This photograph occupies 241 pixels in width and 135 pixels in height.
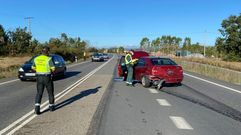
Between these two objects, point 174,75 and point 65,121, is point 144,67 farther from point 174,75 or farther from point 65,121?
point 65,121

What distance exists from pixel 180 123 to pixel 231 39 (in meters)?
74.2

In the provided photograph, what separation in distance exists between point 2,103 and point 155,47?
427ft

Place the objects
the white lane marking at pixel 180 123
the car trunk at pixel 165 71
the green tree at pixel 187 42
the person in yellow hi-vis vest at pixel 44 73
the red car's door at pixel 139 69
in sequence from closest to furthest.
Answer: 1. the white lane marking at pixel 180 123
2. the person in yellow hi-vis vest at pixel 44 73
3. the car trunk at pixel 165 71
4. the red car's door at pixel 139 69
5. the green tree at pixel 187 42

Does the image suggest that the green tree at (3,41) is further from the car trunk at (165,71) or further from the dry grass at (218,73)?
the car trunk at (165,71)

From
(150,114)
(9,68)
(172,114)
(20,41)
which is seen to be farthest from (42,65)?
(20,41)

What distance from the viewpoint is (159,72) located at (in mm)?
17188

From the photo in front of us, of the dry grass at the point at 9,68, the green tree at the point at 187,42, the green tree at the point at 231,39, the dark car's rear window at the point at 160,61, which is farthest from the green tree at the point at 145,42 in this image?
the dark car's rear window at the point at 160,61

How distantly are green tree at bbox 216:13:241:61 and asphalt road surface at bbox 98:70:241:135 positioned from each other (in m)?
66.4

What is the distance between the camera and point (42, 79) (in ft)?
35.0

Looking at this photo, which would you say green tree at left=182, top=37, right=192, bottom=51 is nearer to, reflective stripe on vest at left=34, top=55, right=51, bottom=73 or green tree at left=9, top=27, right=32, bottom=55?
green tree at left=9, top=27, right=32, bottom=55

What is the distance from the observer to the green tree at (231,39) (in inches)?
3095

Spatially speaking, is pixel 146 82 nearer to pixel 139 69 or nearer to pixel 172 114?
pixel 139 69

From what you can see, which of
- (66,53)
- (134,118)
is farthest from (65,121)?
(66,53)

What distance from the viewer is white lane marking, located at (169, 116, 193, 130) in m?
8.33
